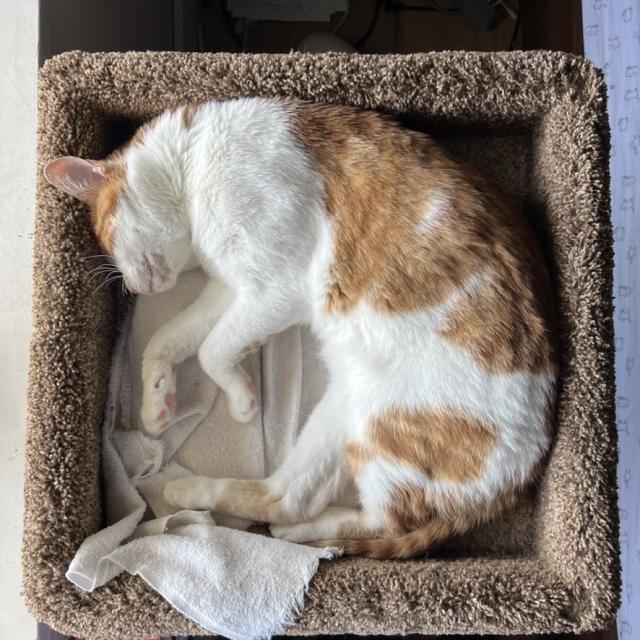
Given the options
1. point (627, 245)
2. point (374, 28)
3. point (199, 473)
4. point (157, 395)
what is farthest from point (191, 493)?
point (374, 28)

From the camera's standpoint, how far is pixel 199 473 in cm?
138

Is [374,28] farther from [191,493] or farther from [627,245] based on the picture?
[191,493]

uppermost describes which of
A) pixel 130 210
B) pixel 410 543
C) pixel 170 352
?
pixel 130 210

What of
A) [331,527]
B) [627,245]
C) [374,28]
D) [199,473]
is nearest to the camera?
[331,527]

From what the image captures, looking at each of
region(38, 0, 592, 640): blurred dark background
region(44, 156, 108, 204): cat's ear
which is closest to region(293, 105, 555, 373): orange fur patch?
region(44, 156, 108, 204): cat's ear

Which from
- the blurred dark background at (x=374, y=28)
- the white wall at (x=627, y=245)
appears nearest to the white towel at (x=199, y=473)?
the white wall at (x=627, y=245)

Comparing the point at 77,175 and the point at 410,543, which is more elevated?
the point at 77,175

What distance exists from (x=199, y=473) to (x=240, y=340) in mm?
322

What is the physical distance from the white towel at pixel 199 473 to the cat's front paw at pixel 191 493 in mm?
26

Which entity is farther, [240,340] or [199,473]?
[199,473]

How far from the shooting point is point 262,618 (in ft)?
3.64

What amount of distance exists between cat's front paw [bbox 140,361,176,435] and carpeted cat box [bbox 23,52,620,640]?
87 millimetres

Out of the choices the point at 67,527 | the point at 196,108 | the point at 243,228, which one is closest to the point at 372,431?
the point at 243,228

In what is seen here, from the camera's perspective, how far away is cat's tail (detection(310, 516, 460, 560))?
3.91ft
